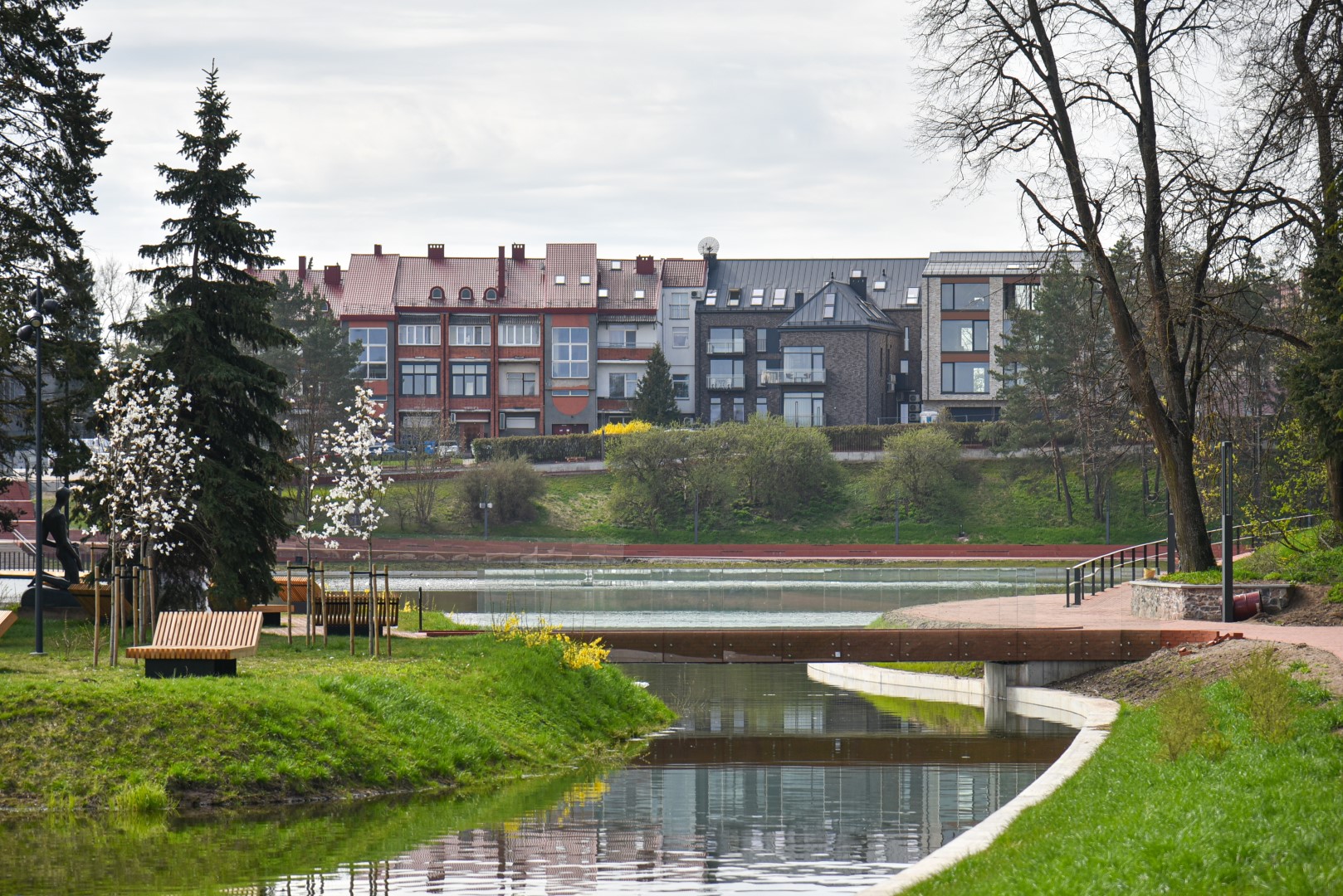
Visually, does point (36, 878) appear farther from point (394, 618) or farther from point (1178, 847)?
point (394, 618)

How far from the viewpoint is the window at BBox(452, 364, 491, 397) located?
94062 mm

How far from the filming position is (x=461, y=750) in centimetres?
1880

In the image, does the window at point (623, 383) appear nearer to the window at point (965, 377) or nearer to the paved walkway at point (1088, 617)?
the window at point (965, 377)

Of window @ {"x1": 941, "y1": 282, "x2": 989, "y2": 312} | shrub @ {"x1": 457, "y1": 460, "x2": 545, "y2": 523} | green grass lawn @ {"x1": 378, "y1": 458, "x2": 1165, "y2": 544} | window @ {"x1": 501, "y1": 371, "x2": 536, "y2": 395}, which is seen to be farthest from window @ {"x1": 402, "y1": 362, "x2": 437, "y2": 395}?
window @ {"x1": 941, "y1": 282, "x2": 989, "y2": 312}

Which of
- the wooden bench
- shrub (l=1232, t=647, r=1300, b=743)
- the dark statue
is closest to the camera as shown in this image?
shrub (l=1232, t=647, r=1300, b=743)

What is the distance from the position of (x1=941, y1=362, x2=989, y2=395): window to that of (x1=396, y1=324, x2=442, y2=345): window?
1237 inches

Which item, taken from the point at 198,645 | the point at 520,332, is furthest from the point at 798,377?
the point at 198,645

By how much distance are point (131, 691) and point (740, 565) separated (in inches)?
1939

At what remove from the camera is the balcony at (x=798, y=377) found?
94.9 meters

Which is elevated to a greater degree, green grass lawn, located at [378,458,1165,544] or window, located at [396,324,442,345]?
window, located at [396,324,442,345]

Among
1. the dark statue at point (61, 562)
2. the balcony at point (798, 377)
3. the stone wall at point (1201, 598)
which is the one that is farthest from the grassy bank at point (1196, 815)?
the balcony at point (798, 377)

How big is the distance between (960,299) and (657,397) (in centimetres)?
1942

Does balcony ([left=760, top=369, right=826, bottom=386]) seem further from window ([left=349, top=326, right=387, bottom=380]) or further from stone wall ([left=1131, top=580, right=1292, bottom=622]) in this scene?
stone wall ([left=1131, top=580, right=1292, bottom=622])

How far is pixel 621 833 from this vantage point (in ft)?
50.1
